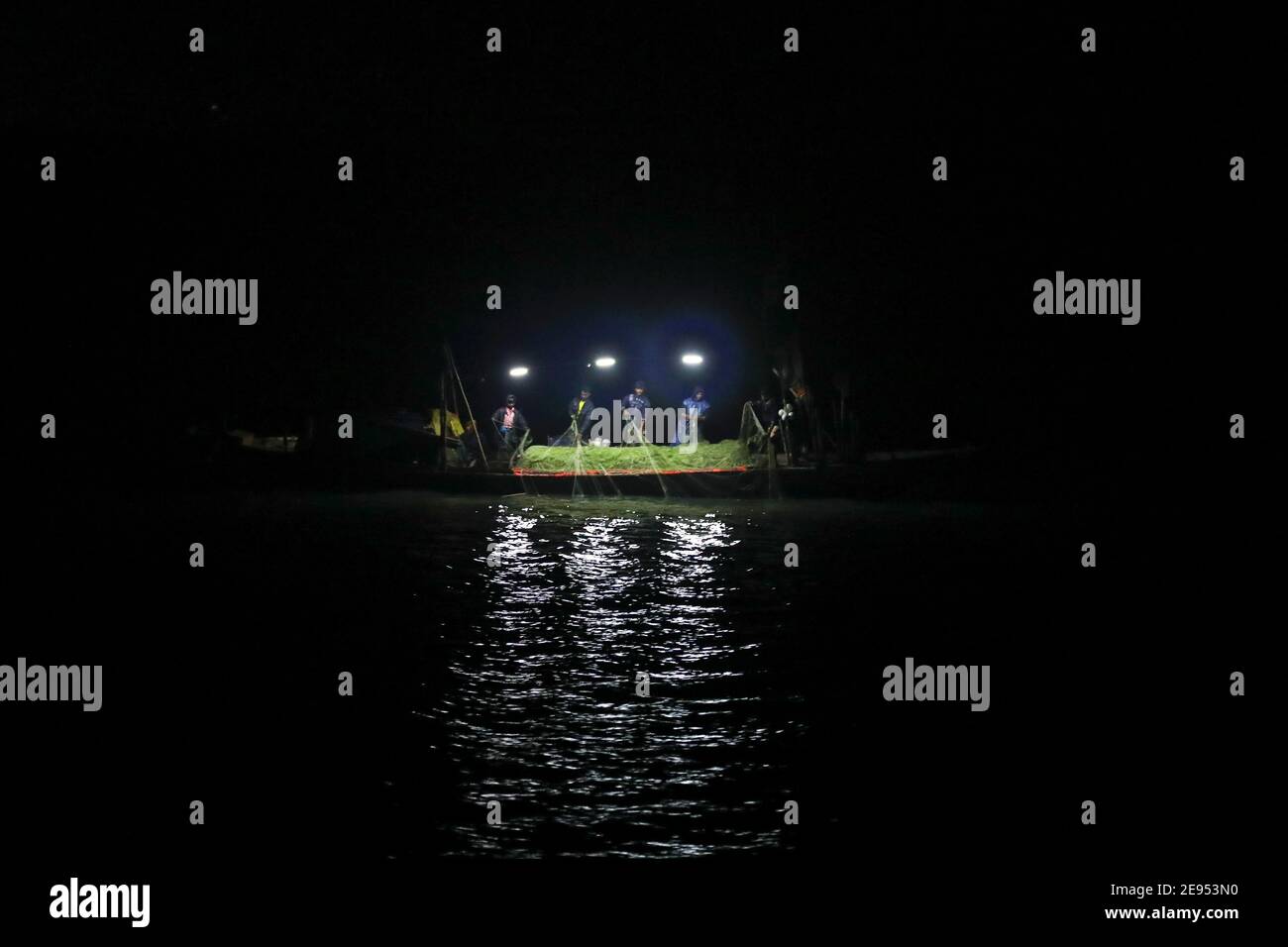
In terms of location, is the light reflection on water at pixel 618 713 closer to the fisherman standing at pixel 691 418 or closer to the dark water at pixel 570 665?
the dark water at pixel 570 665

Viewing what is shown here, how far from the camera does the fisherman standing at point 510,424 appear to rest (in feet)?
90.8

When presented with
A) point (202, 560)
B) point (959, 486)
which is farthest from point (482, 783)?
point (959, 486)

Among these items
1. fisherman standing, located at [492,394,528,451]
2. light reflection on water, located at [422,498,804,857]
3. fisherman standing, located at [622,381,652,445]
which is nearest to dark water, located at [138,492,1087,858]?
light reflection on water, located at [422,498,804,857]

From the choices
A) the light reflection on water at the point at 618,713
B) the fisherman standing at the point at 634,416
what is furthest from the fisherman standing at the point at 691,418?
the light reflection on water at the point at 618,713

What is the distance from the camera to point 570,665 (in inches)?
357

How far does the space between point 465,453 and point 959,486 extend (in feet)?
42.5

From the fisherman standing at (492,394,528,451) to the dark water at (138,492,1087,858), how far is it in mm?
9180

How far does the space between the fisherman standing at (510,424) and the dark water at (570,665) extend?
9.18 meters

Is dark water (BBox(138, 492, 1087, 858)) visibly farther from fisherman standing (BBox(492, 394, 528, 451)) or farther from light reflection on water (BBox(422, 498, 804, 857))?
fisherman standing (BBox(492, 394, 528, 451))

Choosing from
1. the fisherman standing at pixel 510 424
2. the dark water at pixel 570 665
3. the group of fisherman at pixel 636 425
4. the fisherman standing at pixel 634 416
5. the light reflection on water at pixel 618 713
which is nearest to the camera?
the light reflection on water at pixel 618 713

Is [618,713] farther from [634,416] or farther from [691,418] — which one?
[634,416]

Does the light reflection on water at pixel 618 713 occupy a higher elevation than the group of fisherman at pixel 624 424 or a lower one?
lower

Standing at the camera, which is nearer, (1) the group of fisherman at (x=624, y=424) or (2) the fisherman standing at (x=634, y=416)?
(1) the group of fisherman at (x=624, y=424)

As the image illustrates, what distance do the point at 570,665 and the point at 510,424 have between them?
19430mm
